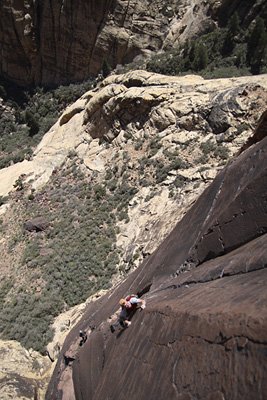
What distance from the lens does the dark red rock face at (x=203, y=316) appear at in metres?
3.40

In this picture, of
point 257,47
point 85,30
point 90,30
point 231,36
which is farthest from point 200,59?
point 85,30

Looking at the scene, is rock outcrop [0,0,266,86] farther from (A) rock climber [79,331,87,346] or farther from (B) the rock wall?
(A) rock climber [79,331,87,346]

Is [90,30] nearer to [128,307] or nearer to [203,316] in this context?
[128,307]

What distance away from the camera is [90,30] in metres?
47.0

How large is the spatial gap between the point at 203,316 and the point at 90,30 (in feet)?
162

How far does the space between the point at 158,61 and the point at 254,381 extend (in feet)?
139

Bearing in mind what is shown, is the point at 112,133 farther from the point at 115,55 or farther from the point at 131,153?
the point at 115,55

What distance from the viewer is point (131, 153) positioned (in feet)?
76.3

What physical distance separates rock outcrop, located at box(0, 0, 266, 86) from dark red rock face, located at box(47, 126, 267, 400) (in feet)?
135

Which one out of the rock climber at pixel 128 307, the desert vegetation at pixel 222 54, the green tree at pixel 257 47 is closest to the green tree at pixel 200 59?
the desert vegetation at pixel 222 54

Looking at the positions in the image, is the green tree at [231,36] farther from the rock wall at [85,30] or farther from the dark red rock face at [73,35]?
the dark red rock face at [73,35]

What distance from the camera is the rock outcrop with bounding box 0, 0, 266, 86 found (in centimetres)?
4538

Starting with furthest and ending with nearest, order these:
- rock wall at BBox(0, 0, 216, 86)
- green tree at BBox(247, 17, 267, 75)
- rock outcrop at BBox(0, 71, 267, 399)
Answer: rock wall at BBox(0, 0, 216, 86) < green tree at BBox(247, 17, 267, 75) < rock outcrop at BBox(0, 71, 267, 399)

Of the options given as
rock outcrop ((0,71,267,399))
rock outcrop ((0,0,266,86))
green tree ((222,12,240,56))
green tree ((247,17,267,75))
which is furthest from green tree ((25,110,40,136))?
green tree ((247,17,267,75))
